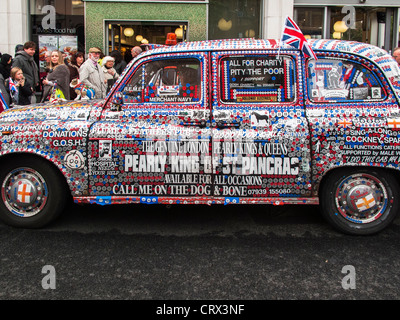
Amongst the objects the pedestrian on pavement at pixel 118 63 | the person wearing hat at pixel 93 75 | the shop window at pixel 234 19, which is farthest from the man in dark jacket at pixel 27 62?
the shop window at pixel 234 19

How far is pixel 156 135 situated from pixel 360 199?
211cm

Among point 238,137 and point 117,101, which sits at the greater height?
point 117,101

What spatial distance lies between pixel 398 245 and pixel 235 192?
5.41 ft

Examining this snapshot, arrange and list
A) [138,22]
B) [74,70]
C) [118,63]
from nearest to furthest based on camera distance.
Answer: [74,70] → [118,63] → [138,22]

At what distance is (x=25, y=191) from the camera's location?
442 centimetres

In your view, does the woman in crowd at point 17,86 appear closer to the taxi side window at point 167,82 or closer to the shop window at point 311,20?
the taxi side window at point 167,82

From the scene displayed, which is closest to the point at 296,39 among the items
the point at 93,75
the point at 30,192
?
the point at 30,192

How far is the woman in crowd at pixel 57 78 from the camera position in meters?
7.93

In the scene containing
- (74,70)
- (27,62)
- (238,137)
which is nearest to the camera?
(238,137)

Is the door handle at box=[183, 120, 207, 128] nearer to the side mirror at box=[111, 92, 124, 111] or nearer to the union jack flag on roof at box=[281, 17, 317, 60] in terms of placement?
the side mirror at box=[111, 92, 124, 111]

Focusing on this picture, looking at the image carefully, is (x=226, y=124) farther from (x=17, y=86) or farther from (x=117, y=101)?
(x=17, y=86)

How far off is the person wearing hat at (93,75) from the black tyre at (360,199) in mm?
4971

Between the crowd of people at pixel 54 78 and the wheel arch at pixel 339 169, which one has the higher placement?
the crowd of people at pixel 54 78

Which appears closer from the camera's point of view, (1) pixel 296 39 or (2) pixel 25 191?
(1) pixel 296 39
